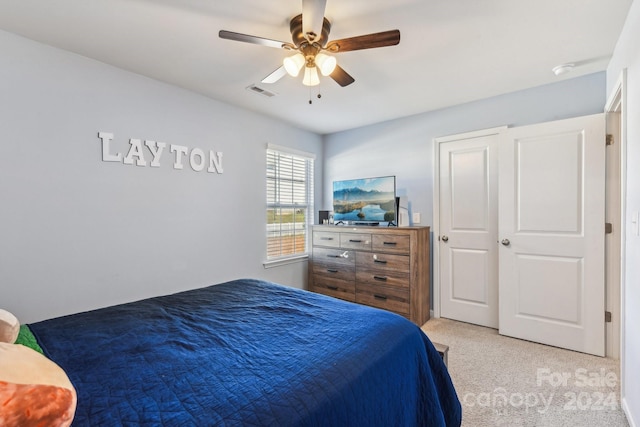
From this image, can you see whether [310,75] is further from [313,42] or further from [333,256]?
[333,256]

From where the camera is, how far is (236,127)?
3.33 m

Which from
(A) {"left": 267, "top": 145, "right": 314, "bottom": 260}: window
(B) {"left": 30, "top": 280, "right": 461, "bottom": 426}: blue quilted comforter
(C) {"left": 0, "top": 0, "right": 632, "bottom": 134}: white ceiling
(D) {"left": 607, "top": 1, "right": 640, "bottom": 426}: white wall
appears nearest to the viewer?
(B) {"left": 30, "top": 280, "right": 461, "bottom": 426}: blue quilted comforter

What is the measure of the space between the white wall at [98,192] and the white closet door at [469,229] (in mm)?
2339

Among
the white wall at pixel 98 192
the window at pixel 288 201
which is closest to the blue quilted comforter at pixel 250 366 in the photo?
the white wall at pixel 98 192

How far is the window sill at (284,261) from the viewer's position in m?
3.62

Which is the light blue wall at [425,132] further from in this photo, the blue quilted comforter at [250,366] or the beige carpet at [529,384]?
the blue quilted comforter at [250,366]

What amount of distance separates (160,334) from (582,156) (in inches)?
134

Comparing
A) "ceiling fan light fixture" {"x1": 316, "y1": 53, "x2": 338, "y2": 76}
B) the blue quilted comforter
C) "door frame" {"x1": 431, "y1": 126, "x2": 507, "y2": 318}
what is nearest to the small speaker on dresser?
"door frame" {"x1": 431, "y1": 126, "x2": 507, "y2": 318}

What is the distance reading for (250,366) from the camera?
1.10 metres

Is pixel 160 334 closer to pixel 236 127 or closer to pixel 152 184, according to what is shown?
pixel 152 184

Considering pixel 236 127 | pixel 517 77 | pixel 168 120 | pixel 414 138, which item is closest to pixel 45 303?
pixel 168 120

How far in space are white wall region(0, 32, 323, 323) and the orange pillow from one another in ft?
5.62

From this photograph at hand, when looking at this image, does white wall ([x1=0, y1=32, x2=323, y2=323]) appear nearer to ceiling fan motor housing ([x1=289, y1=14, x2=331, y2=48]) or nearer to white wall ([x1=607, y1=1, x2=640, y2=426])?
ceiling fan motor housing ([x1=289, y1=14, x2=331, y2=48])

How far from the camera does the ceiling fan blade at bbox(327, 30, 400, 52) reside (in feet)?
5.30
